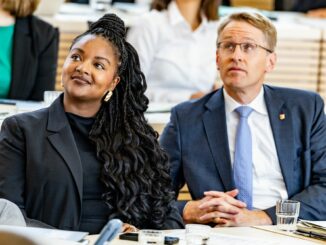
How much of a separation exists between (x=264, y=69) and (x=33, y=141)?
1220mm

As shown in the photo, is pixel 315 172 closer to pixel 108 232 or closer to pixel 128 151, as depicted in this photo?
pixel 128 151

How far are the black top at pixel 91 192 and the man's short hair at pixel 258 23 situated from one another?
3.18 ft

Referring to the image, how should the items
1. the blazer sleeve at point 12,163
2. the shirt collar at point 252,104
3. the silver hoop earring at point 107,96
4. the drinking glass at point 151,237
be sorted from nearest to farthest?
1. the drinking glass at point 151,237
2. the blazer sleeve at point 12,163
3. the silver hoop earring at point 107,96
4. the shirt collar at point 252,104

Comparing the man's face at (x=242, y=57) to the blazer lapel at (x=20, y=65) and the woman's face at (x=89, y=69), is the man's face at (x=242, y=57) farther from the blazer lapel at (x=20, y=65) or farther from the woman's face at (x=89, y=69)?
the blazer lapel at (x=20, y=65)

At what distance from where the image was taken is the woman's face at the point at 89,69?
11.8ft

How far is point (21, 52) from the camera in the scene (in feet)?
17.9

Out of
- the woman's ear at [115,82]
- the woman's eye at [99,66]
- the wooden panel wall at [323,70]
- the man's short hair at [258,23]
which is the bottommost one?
the wooden panel wall at [323,70]

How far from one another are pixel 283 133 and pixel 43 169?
1.16 metres

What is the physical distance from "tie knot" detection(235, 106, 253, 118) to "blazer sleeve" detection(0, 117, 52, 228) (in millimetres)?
1078

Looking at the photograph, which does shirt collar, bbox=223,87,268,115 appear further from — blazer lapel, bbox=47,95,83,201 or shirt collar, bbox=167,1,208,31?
shirt collar, bbox=167,1,208,31

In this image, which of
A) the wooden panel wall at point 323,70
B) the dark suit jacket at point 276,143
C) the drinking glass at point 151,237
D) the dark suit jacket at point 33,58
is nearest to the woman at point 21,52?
the dark suit jacket at point 33,58

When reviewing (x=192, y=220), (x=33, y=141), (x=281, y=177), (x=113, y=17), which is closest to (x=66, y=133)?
(x=33, y=141)

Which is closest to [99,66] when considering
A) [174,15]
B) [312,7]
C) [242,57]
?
[242,57]

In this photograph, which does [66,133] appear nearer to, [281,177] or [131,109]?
[131,109]
